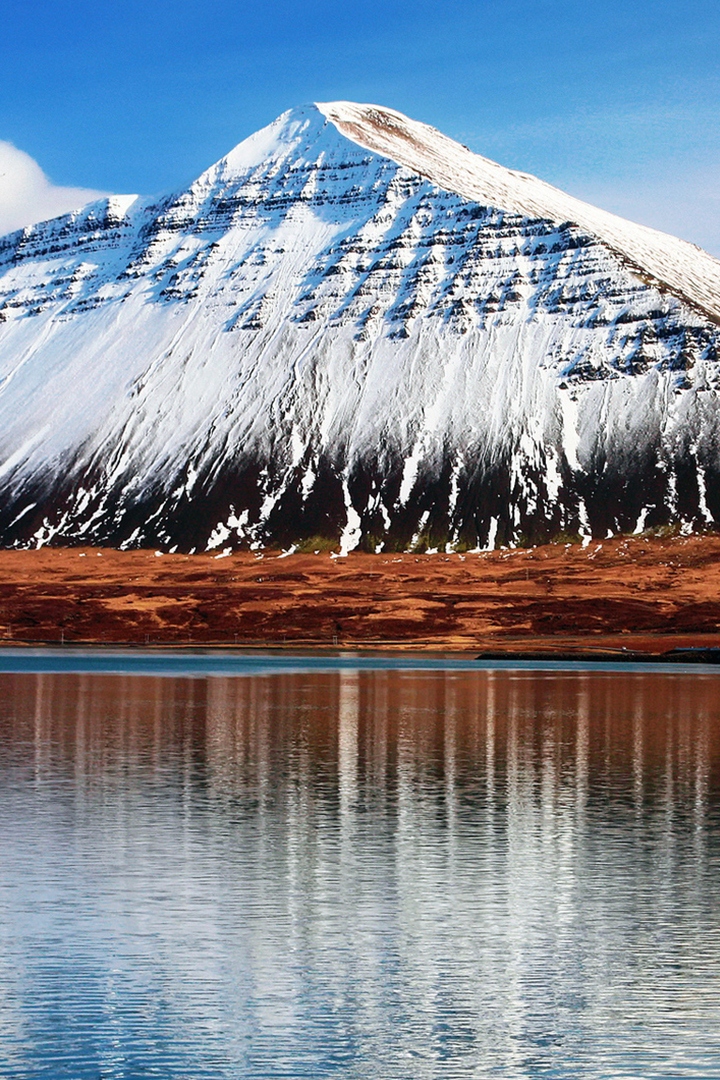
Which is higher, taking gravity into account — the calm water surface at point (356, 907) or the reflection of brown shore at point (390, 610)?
the reflection of brown shore at point (390, 610)

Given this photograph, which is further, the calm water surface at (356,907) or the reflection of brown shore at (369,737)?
the reflection of brown shore at (369,737)

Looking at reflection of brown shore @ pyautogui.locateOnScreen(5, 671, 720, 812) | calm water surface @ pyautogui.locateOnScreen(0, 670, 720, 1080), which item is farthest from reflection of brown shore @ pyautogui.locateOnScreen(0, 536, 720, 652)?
calm water surface @ pyautogui.locateOnScreen(0, 670, 720, 1080)

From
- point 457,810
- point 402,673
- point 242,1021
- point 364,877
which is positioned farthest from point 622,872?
point 402,673

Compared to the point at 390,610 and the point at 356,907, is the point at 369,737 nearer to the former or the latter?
the point at 356,907

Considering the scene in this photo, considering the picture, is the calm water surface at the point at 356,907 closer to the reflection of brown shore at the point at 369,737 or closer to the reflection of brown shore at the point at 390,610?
the reflection of brown shore at the point at 369,737

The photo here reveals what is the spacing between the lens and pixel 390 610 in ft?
488

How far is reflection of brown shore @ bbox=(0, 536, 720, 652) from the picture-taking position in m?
136

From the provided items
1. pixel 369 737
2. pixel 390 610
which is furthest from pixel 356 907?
pixel 390 610

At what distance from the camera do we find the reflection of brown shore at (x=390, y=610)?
136 meters

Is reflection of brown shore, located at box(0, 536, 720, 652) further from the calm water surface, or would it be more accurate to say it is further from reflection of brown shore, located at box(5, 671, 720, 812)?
the calm water surface

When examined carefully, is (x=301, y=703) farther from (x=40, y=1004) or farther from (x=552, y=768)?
(x=40, y=1004)

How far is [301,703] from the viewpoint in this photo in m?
64.9

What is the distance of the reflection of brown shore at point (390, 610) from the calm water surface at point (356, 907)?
82.9 meters

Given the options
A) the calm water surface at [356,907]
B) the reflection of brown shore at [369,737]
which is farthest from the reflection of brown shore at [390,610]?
the calm water surface at [356,907]
